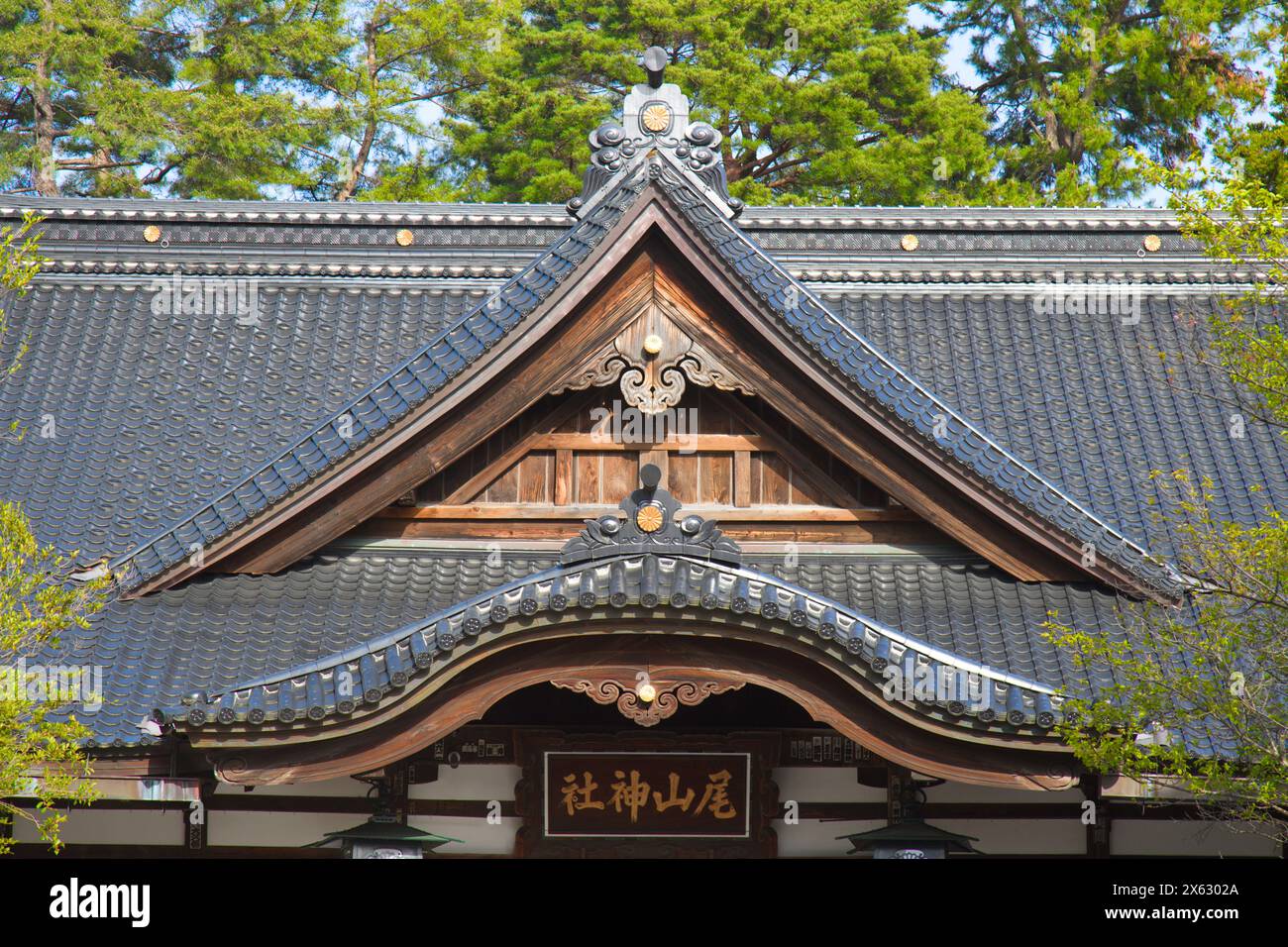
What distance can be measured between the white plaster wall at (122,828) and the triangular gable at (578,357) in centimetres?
145

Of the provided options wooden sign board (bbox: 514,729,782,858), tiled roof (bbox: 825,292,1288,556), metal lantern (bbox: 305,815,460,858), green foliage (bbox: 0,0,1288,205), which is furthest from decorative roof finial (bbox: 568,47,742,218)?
green foliage (bbox: 0,0,1288,205)

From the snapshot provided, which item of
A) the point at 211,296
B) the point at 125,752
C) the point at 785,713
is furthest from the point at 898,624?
the point at 211,296

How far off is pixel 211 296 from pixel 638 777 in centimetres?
635

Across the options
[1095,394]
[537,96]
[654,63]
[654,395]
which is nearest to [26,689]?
[654,395]

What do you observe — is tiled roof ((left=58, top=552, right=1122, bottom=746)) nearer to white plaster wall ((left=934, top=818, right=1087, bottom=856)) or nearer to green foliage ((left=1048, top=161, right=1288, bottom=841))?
white plaster wall ((left=934, top=818, right=1087, bottom=856))

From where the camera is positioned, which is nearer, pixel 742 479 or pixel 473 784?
pixel 473 784

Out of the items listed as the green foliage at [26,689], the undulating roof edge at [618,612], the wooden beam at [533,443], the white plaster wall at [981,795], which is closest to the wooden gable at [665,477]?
the wooden beam at [533,443]

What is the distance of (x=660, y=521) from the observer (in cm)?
797

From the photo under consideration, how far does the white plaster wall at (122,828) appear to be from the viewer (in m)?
9.48

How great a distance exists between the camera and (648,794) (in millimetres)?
9250

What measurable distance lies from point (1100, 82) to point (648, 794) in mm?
22886

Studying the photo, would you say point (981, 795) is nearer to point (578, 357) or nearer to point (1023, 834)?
point (1023, 834)

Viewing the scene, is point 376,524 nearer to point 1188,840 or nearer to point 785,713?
point 785,713

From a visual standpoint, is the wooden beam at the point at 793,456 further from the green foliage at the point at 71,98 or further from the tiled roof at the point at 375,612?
the green foliage at the point at 71,98
